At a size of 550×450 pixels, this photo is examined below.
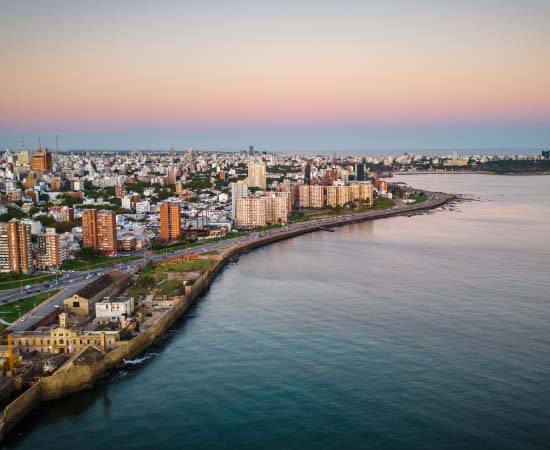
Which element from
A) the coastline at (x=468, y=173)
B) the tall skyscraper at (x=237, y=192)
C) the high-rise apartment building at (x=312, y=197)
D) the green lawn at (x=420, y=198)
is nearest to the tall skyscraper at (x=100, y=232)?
the tall skyscraper at (x=237, y=192)

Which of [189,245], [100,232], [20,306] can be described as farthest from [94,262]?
[20,306]

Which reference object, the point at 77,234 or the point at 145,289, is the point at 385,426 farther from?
the point at 77,234

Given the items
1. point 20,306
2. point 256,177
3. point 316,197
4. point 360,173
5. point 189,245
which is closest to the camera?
point 20,306

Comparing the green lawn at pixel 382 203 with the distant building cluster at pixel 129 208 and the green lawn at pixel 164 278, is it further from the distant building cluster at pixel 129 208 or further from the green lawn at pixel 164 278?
the green lawn at pixel 164 278

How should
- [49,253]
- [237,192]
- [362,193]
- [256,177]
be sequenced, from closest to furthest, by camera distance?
[49,253] < [237,192] < [362,193] < [256,177]

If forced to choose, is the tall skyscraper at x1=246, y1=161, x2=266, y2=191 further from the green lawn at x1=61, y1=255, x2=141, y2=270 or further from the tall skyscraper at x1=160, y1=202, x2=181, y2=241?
the green lawn at x1=61, y1=255, x2=141, y2=270

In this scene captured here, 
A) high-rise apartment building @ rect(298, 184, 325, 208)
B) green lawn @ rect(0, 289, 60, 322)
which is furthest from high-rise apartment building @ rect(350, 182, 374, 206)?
green lawn @ rect(0, 289, 60, 322)

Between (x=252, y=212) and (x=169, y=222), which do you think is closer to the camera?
(x=169, y=222)

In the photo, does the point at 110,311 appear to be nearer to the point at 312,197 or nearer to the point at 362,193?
the point at 312,197
